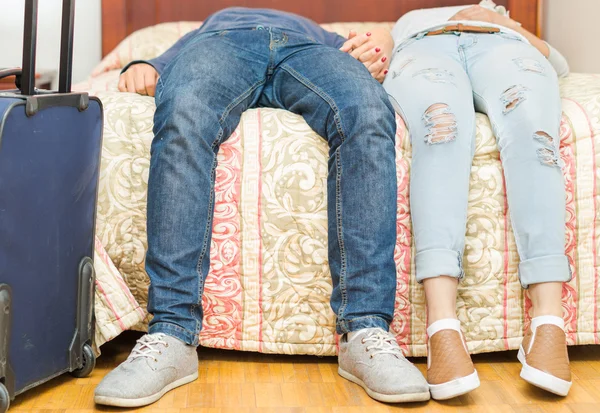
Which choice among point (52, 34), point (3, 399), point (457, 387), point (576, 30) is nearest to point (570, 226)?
point (457, 387)

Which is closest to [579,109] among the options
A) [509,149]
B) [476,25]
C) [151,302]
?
[509,149]

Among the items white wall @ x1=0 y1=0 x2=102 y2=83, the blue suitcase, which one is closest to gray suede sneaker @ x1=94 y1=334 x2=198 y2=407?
the blue suitcase

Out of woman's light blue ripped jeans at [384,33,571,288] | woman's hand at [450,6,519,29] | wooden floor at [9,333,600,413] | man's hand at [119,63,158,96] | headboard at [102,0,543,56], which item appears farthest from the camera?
headboard at [102,0,543,56]

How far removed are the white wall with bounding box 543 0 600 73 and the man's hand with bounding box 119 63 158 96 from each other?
1338mm

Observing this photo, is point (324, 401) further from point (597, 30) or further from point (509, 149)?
point (597, 30)

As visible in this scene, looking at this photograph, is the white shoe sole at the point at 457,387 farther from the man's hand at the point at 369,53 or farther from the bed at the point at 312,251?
the man's hand at the point at 369,53

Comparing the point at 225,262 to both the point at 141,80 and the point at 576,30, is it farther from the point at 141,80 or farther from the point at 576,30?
the point at 576,30

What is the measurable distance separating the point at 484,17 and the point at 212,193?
814 mm

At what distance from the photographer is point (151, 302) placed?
1253 millimetres

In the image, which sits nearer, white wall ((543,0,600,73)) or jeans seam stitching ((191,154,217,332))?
jeans seam stitching ((191,154,217,332))

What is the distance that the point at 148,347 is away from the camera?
121cm

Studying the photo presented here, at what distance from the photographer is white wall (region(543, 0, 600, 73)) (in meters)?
2.22

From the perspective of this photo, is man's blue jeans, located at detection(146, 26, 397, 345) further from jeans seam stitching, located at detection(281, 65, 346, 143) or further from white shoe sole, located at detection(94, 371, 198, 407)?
white shoe sole, located at detection(94, 371, 198, 407)

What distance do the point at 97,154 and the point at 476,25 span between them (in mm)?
871
